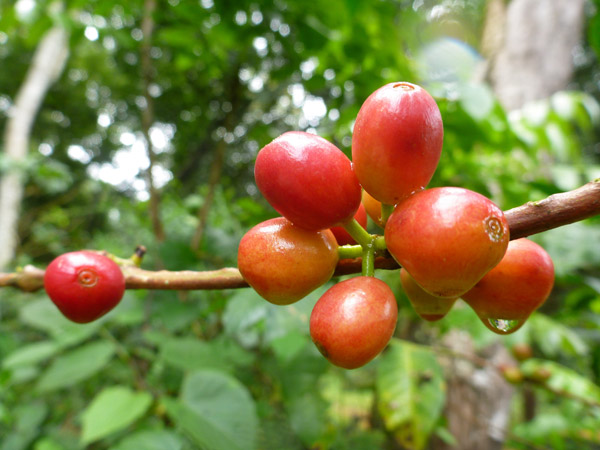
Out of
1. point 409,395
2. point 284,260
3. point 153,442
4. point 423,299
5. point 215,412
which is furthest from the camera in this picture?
point 409,395

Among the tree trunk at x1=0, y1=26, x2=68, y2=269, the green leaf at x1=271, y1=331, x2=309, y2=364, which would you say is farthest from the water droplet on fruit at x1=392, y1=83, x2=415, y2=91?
the tree trunk at x1=0, y1=26, x2=68, y2=269

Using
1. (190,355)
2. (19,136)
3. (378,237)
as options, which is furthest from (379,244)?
(19,136)

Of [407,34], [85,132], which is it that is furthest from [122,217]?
[85,132]

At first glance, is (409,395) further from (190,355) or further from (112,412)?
(112,412)

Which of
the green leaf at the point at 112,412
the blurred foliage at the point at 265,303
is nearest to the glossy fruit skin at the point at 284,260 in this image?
the blurred foliage at the point at 265,303

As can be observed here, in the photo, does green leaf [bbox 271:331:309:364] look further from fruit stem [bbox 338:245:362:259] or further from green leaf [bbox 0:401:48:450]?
green leaf [bbox 0:401:48:450]

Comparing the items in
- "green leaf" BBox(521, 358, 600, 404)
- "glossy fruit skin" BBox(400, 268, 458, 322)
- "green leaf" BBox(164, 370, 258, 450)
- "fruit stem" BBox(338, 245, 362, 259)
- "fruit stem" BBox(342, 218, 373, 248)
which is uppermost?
"fruit stem" BBox(342, 218, 373, 248)

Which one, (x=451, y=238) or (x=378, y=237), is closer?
(x=451, y=238)
